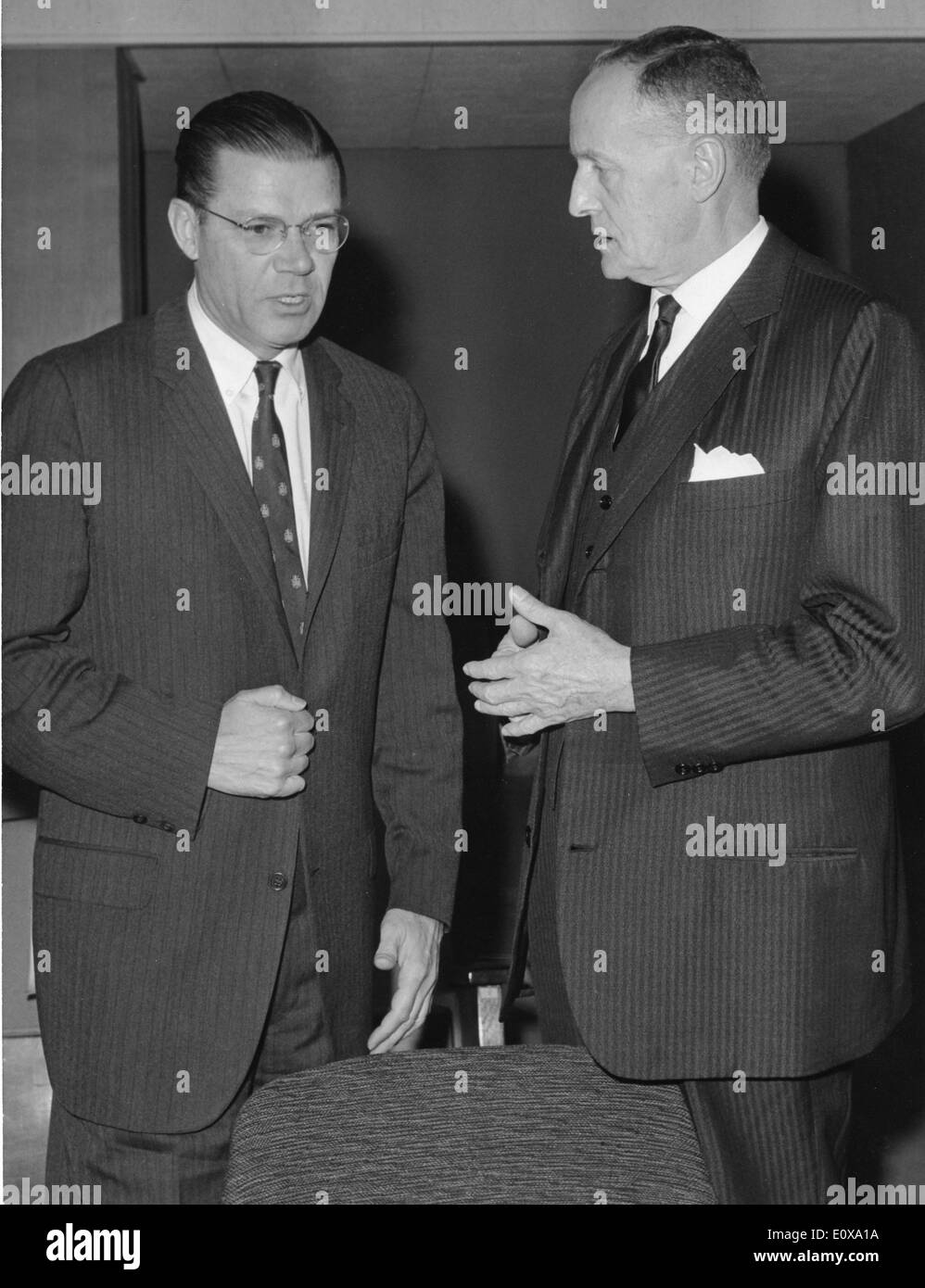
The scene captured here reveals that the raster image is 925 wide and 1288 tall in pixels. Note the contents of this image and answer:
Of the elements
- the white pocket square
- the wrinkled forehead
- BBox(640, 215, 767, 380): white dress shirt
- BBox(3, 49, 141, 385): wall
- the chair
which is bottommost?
the chair

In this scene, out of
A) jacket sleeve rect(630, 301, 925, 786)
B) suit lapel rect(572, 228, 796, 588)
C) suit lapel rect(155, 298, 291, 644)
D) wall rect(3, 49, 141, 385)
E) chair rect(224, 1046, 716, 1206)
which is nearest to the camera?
chair rect(224, 1046, 716, 1206)

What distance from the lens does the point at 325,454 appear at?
1.82 meters

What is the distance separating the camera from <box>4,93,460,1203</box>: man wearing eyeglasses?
167 cm

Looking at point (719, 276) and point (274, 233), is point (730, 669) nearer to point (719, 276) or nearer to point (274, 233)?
point (719, 276)

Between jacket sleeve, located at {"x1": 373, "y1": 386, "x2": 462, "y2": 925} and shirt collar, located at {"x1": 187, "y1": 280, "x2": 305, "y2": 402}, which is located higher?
shirt collar, located at {"x1": 187, "y1": 280, "x2": 305, "y2": 402}

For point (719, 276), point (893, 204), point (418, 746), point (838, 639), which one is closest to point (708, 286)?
point (719, 276)

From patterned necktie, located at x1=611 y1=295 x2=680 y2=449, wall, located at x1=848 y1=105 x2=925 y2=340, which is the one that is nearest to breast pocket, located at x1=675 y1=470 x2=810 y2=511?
patterned necktie, located at x1=611 y1=295 x2=680 y2=449

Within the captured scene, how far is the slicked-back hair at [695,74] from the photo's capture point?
5.45ft

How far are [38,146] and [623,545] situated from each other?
2.52 m

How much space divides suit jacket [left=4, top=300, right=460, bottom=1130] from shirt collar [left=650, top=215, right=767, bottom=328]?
493mm

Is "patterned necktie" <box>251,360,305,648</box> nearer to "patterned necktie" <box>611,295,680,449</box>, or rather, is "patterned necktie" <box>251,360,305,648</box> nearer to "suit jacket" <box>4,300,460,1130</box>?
"suit jacket" <box>4,300,460,1130</box>

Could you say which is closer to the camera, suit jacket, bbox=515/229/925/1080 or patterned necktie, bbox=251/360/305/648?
suit jacket, bbox=515/229/925/1080

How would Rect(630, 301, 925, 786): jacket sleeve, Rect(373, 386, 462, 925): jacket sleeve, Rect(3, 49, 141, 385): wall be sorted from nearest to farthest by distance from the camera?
Rect(630, 301, 925, 786): jacket sleeve → Rect(373, 386, 462, 925): jacket sleeve → Rect(3, 49, 141, 385): wall
